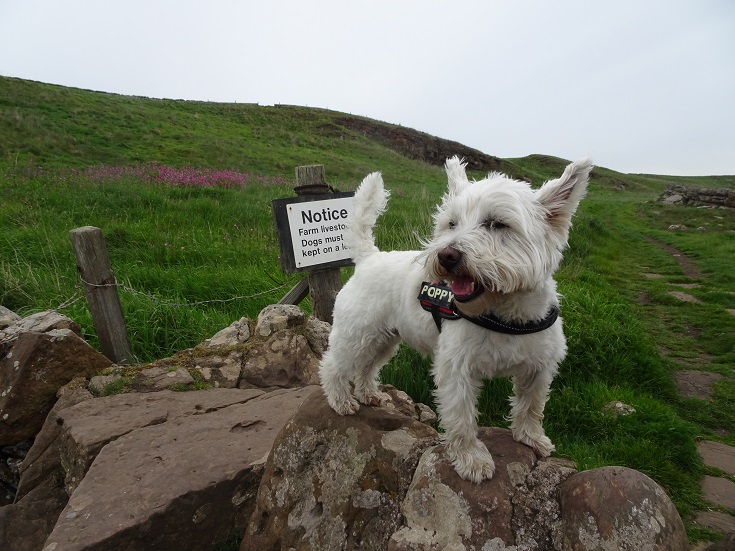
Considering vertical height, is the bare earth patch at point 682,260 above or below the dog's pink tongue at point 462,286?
below

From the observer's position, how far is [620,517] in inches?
79.4

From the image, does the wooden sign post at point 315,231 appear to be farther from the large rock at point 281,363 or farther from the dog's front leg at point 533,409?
the dog's front leg at point 533,409

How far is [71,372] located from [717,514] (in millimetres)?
5580

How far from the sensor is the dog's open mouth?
2418 mm

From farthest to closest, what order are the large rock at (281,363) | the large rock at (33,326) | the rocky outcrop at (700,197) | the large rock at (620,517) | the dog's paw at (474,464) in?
1. the rocky outcrop at (700,197)
2. the large rock at (281,363)
3. the large rock at (33,326)
4. the dog's paw at (474,464)
5. the large rock at (620,517)

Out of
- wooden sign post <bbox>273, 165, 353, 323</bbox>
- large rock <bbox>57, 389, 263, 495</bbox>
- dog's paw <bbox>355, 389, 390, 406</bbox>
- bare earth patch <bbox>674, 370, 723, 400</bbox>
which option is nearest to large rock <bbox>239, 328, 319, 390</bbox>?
large rock <bbox>57, 389, 263, 495</bbox>

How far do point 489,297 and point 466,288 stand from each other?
157 mm

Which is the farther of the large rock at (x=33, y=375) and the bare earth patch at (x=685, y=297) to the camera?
the bare earth patch at (x=685, y=297)

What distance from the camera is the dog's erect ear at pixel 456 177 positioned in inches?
114

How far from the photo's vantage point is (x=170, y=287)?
20.9ft

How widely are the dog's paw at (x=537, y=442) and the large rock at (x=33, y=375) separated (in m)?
4.01

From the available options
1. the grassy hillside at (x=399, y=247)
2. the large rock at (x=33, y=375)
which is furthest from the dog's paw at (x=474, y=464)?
the large rock at (x=33, y=375)

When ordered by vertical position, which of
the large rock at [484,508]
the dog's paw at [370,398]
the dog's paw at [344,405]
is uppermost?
the large rock at [484,508]

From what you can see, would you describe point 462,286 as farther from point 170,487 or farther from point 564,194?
point 170,487
